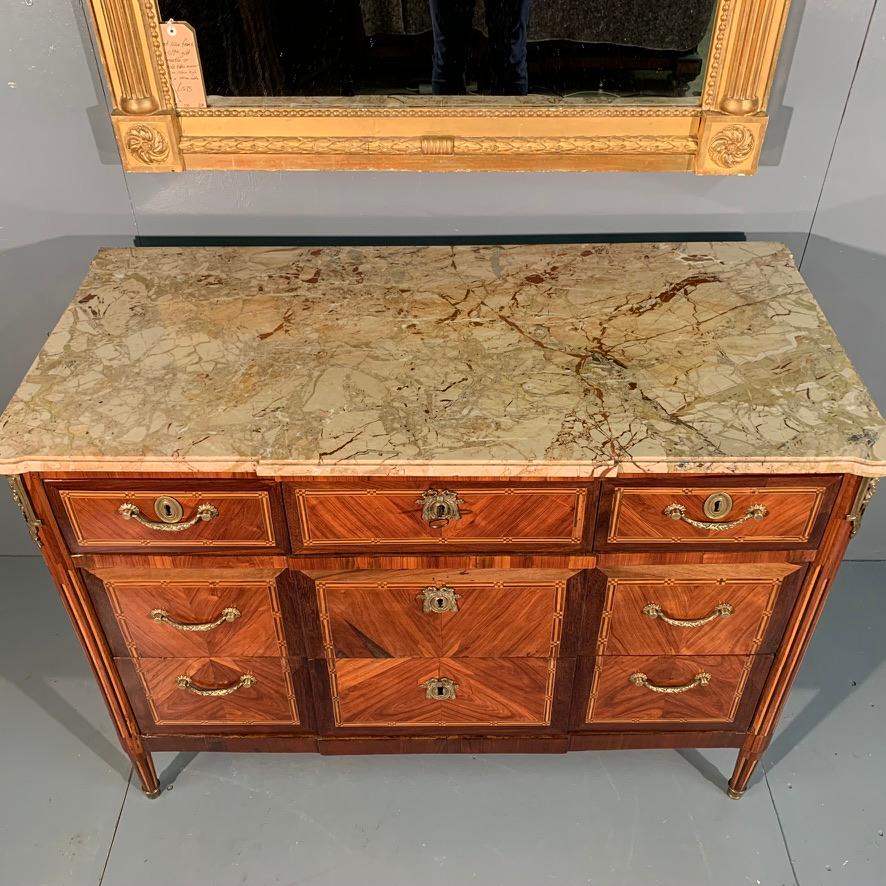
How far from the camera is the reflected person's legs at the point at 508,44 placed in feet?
5.14

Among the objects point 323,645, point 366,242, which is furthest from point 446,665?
point 366,242

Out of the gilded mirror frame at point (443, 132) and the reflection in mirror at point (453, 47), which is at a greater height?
the reflection in mirror at point (453, 47)

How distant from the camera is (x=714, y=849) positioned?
1.82 meters

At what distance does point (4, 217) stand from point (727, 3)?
1.40 metres

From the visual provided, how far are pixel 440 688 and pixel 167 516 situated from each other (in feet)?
1.99

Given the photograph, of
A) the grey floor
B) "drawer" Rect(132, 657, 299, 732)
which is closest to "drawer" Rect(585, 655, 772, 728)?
the grey floor

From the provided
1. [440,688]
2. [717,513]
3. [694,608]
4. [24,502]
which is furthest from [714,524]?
[24,502]

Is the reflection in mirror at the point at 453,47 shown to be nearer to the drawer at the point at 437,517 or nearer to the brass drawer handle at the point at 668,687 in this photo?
the drawer at the point at 437,517

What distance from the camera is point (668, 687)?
1.69m

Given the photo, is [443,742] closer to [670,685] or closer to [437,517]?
[670,685]

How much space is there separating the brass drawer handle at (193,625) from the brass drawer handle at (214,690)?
0.14m

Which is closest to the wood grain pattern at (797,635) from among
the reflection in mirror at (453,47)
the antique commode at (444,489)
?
the antique commode at (444,489)

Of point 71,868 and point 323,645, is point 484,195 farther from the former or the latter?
point 71,868

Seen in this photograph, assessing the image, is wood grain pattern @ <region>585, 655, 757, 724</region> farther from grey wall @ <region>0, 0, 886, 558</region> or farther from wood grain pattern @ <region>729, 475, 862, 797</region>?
grey wall @ <region>0, 0, 886, 558</region>
